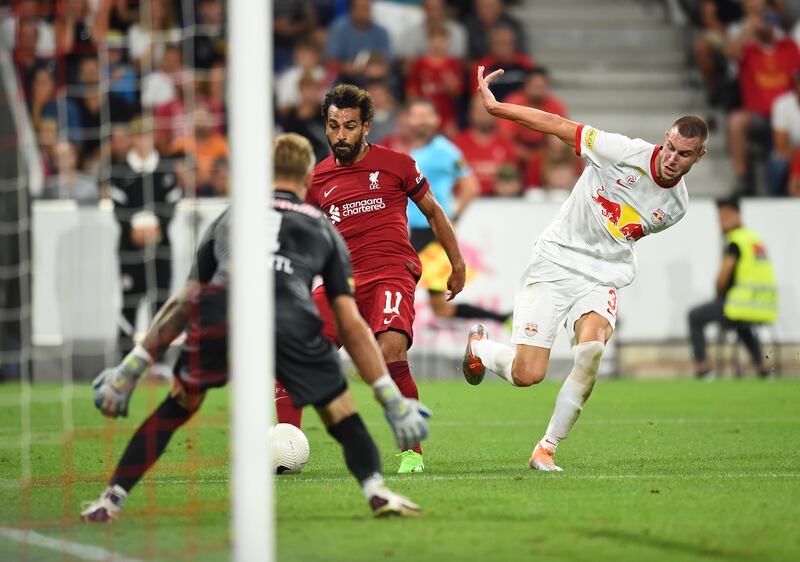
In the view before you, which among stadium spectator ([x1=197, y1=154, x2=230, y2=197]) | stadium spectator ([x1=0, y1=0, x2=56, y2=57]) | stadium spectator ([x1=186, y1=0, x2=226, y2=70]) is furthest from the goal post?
stadium spectator ([x1=186, y1=0, x2=226, y2=70])

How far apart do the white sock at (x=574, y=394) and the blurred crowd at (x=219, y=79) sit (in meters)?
6.22

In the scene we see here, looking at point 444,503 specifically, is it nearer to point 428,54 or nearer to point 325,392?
point 325,392

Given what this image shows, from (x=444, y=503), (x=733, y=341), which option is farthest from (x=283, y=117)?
(x=444, y=503)

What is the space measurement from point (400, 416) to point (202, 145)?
10.4 meters

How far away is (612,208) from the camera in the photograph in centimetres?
823

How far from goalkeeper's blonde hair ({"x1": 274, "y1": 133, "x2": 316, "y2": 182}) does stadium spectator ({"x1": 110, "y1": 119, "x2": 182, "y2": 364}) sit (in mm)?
9038

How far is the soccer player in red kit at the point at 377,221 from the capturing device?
8234 mm

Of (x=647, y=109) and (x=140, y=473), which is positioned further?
(x=647, y=109)

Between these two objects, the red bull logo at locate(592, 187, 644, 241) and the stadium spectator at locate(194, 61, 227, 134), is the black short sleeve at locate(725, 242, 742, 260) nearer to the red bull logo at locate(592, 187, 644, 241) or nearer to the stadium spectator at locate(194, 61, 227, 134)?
the stadium spectator at locate(194, 61, 227, 134)

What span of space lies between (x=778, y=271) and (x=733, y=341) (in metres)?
0.95

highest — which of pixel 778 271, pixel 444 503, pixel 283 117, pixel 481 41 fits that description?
pixel 481 41

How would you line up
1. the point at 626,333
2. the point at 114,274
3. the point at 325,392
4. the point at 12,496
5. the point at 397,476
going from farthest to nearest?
the point at 626,333
the point at 114,274
the point at 397,476
the point at 12,496
the point at 325,392

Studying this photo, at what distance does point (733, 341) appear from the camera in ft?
54.3

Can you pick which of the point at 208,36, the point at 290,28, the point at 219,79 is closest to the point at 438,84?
the point at 290,28
